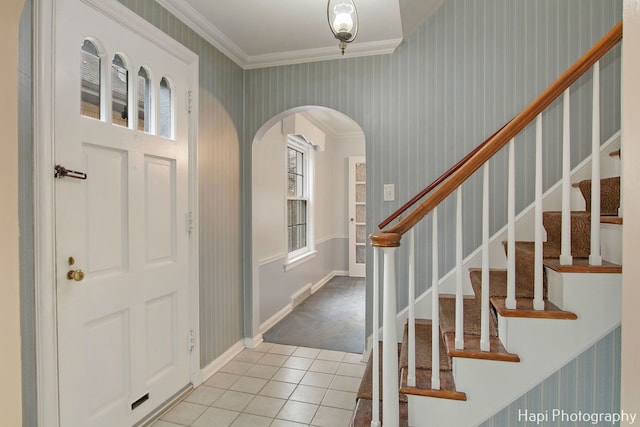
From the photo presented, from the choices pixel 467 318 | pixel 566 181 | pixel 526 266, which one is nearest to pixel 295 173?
pixel 467 318

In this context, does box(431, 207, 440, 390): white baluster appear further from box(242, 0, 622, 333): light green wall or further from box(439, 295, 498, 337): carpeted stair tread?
box(242, 0, 622, 333): light green wall

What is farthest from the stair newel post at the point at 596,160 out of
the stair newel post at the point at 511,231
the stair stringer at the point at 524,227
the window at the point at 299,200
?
the window at the point at 299,200

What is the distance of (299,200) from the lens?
5.11 metres

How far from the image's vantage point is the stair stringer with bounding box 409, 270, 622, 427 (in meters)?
1.49

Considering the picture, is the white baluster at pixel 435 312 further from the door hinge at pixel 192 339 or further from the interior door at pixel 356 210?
the interior door at pixel 356 210

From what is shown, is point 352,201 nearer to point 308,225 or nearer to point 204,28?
point 308,225

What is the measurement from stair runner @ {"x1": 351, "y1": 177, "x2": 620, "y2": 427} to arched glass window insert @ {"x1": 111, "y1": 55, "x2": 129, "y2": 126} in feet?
6.63

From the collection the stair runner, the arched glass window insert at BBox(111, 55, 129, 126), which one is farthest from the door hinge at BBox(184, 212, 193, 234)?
the stair runner

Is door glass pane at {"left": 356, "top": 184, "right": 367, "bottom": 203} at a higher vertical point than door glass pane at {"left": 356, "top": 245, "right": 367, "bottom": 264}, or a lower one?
higher

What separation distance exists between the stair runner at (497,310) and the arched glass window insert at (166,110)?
6.57ft

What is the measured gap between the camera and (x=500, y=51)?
8.09 feet

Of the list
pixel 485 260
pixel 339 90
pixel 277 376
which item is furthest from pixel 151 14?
pixel 277 376

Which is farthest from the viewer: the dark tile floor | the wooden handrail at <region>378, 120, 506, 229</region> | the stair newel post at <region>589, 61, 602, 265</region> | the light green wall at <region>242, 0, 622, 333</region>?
the dark tile floor

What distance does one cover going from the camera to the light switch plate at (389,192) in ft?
9.02
